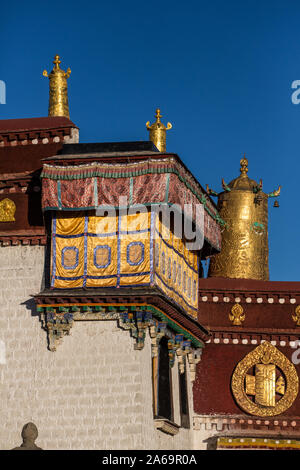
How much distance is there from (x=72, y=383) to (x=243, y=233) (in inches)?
411

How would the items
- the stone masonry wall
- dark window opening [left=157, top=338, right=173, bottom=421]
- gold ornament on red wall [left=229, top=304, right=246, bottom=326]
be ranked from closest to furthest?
the stone masonry wall → dark window opening [left=157, top=338, right=173, bottom=421] → gold ornament on red wall [left=229, top=304, right=246, bottom=326]

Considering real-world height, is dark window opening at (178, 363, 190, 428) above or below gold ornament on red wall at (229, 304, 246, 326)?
below

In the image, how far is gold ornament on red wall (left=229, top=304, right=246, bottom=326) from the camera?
3172 centimetres

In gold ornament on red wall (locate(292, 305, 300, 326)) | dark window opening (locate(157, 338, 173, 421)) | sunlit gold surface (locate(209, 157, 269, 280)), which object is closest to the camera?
dark window opening (locate(157, 338, 173, 421))

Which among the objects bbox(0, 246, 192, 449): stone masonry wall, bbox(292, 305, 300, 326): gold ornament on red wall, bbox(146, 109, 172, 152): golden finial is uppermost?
bbox(146, 109, 172, 152): golden finial

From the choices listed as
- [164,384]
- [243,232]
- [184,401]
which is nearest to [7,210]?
Answer: [164,384]

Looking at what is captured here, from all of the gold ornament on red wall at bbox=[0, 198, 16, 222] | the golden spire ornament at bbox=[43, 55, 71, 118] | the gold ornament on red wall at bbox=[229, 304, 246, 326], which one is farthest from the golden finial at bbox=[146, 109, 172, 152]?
the gold ornament on red wall at bbox=[0, 198, 16, 222]

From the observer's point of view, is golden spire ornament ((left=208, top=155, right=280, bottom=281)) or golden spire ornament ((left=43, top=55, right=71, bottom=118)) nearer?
golden spire ornament ((left=43, top=55, right=71, bottom=118))

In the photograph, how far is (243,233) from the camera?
3588 cm

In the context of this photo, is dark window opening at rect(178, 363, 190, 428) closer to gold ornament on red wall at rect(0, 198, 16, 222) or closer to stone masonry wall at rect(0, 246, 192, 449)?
stone masonry wall at rect(0, 246, 192, 449)

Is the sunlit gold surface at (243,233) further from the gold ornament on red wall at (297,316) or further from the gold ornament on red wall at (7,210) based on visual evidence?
the gold ornament on red wall at (7,210)

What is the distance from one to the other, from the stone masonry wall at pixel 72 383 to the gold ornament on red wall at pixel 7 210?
1.14 meters

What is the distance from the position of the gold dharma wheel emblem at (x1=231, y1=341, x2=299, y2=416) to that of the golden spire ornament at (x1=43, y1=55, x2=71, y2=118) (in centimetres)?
757
